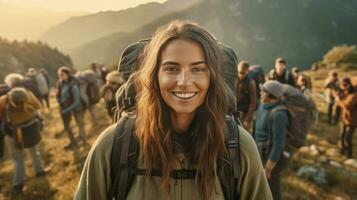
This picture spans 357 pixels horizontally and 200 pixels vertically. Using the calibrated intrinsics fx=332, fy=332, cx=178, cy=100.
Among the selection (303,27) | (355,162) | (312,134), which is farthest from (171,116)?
(303,27)

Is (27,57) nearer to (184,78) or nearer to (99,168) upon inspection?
(99,168)

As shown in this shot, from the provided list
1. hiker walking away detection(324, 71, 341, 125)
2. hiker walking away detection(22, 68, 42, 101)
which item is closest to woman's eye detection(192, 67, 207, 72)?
hiker walking away detection(22, 68, 42, 101)

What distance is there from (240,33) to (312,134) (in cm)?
10779

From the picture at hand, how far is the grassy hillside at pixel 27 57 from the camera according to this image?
1554 inches

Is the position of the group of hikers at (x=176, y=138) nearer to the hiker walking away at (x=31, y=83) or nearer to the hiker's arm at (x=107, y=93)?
the hiker's arm at (x=107, y=93)

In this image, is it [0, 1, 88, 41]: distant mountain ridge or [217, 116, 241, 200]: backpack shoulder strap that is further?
[0, 1, 88, 41]: distant mountain ridge

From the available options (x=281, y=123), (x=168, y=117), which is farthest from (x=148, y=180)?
(x=281, y=123)

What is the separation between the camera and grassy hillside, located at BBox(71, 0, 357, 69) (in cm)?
10356

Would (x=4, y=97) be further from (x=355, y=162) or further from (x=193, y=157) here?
(x=355, y=162)

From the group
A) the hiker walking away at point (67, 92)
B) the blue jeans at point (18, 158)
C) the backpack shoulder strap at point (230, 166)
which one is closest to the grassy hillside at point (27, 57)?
the hiker walking away at point (67, 92)

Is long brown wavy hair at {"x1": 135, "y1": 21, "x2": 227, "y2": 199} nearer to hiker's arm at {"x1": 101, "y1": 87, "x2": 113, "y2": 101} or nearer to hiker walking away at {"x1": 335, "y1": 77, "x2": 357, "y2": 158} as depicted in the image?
hiker's arm at {"x1": 101, "y1": 87, "x2": 113, "y2": 101}

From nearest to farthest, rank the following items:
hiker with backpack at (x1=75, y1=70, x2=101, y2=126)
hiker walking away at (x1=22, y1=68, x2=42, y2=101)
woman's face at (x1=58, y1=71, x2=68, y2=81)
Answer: woman's face at (x1=58, y1=71, x2=68, y2=81), hiker with backpack at (x1=75, y1=70, x2=101, y2=126), hiker walking away at (x1=22, y1=68, x2=42, y2=101)

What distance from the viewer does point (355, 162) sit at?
838 cm

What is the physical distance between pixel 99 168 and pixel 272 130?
3.26m
